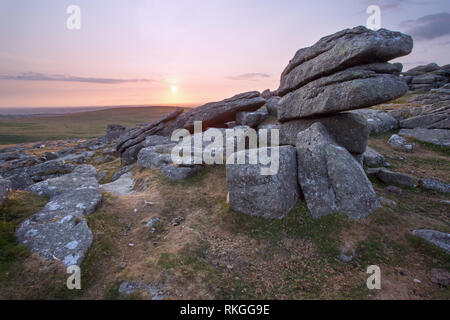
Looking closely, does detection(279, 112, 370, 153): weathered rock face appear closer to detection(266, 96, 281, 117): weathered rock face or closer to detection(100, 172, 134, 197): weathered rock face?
detection(266, 96, 281, 117): weathered rock face

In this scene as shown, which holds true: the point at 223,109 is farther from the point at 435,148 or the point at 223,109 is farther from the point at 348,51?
the point at 435,148

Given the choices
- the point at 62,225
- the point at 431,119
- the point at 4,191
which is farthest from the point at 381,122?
the point at 4,191

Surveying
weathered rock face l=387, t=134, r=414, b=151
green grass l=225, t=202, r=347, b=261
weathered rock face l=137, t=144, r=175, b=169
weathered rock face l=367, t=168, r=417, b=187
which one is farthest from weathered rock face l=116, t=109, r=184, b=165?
weathered rock face l=387, t=134, r=414, b=151

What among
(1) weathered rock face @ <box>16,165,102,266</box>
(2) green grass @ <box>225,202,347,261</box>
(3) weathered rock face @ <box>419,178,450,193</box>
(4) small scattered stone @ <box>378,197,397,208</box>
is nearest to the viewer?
(1) weathered rock face @ <box>16,165,102,266</box>

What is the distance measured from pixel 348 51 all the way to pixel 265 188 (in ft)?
31.7

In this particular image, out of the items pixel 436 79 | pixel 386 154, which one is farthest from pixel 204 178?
pixel 436 79

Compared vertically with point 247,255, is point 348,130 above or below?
above

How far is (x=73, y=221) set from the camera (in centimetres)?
1196

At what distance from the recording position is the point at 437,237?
1052cm

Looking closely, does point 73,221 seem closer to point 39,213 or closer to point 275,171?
point 39,213

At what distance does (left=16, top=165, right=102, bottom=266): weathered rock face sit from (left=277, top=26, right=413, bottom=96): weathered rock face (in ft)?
57.2

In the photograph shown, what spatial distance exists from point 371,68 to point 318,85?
3.03 metres

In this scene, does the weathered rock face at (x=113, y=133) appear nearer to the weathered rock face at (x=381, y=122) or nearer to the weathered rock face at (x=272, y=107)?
the weathered rock face at (x=272, y=107)

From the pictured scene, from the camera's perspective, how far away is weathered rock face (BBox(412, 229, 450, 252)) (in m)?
10.2
